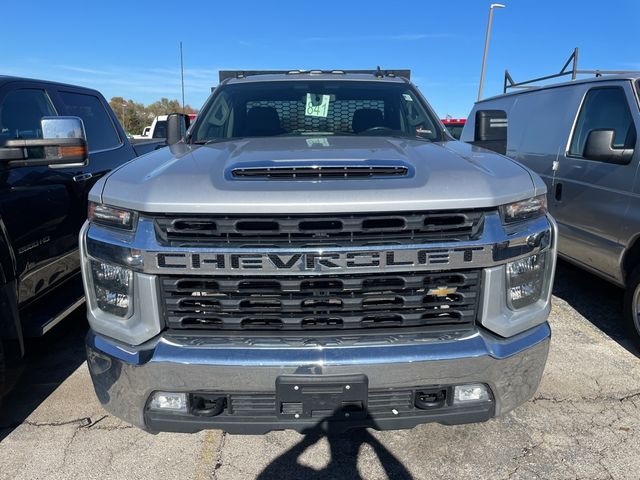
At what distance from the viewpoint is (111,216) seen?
222 centimetres

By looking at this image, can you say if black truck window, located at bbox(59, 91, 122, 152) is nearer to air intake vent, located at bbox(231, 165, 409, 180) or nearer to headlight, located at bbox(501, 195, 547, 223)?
air intake vent, located at bbox(231, 165, 409, 180)

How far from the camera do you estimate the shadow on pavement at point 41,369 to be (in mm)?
3064

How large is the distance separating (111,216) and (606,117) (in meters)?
4.36

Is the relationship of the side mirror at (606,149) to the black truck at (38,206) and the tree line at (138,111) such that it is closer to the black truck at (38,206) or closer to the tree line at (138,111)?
the black truck at (38,206)

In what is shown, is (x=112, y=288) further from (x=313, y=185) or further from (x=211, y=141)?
(x=211, y=141)

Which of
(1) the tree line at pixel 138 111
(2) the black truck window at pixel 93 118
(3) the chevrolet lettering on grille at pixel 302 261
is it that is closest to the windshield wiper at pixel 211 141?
(3) the chevrolet lettering on grille at pixel 302 261

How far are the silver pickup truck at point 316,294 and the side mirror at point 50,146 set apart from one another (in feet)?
2.54

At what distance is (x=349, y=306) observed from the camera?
84.9 inches

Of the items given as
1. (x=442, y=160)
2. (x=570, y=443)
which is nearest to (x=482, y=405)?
(x=570, y=443)

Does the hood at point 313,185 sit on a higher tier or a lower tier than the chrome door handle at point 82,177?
higher

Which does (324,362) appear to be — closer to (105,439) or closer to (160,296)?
(160,296)

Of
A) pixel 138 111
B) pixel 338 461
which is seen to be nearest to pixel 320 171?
pixel 338 461

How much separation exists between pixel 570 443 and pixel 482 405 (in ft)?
3.22

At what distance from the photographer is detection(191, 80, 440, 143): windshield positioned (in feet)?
11.7
